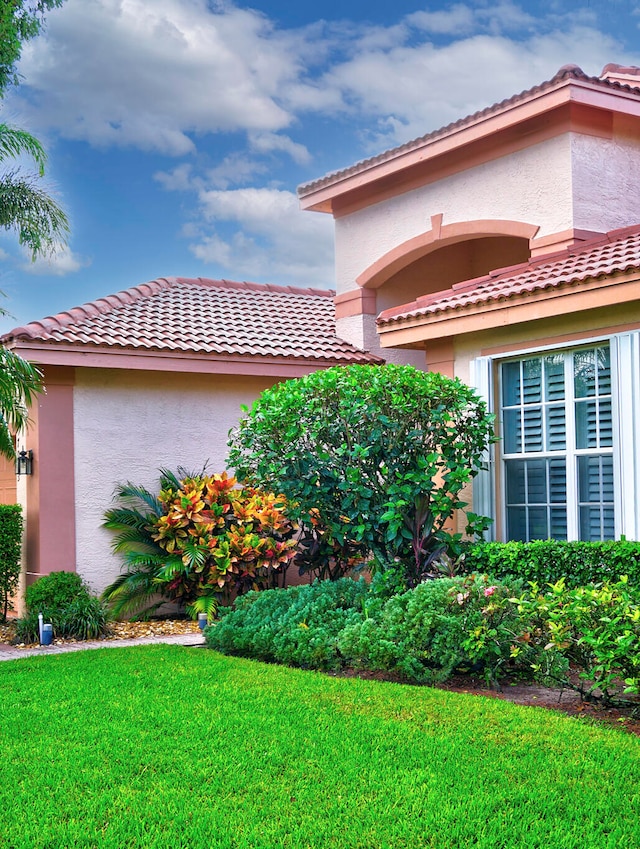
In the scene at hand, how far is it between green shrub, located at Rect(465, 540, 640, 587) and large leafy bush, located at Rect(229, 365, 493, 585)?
0.57 m

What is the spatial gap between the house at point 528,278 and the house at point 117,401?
83.9 inches

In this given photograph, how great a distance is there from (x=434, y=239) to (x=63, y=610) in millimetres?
7175

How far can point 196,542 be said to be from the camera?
11.6 meters

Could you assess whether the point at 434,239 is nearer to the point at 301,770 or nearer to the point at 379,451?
the point at 379,451

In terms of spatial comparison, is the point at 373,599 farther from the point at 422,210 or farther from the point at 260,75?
the point at 260,75

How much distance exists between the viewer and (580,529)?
9.38 m

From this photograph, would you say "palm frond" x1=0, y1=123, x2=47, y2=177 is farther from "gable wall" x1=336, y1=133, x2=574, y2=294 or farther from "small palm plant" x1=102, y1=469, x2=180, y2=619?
"small palm plant" x1=102, y1=469, x2=180, y2=619

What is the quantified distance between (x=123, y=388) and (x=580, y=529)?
20.0ft

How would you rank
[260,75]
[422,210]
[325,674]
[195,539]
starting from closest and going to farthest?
[325,674] → [195,539] → [422,210] → [260,75]

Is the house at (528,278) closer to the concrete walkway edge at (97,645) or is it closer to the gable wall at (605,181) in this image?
the gable wall at (605,181)

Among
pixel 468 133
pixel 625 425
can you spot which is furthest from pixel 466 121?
pixel 625 425

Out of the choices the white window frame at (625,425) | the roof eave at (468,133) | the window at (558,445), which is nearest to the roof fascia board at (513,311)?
the white window frame at (625,425)

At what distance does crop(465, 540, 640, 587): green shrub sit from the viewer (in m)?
8.21

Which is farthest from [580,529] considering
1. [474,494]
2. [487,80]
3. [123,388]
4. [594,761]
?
[487,80]
